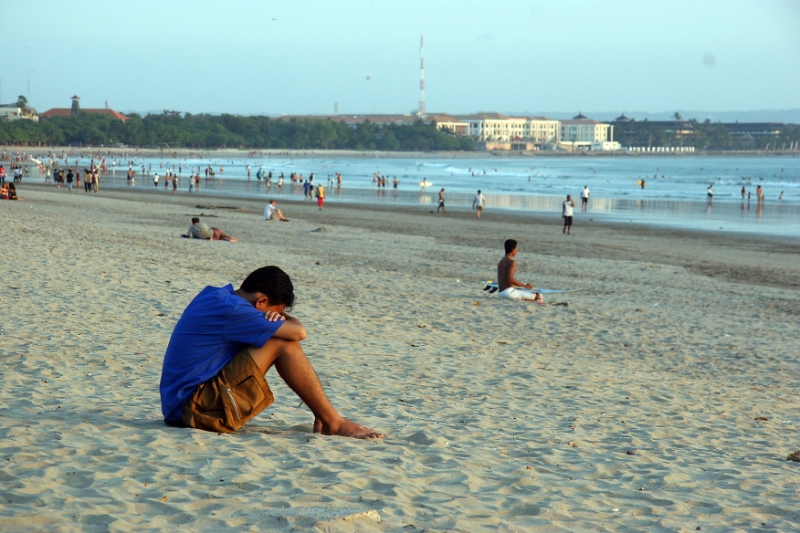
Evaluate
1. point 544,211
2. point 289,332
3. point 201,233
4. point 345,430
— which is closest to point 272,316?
point 289,332

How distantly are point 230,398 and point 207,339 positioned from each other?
0.35 meters

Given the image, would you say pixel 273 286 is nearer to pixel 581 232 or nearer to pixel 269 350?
pixel 269 350

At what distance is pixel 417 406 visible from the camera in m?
5.91

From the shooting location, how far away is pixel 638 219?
1270 inches

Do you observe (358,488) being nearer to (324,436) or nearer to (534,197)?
(324,436)

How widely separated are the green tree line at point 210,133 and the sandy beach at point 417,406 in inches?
5105

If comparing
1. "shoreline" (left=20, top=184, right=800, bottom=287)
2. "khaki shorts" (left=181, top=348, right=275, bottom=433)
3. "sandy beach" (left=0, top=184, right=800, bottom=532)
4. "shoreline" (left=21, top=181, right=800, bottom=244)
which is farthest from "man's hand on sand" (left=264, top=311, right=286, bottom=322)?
"shoreline" (left=21, top=181, right=800, bottom=244)

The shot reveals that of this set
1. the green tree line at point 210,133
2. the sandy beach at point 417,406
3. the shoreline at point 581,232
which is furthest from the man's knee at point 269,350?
the green tree line at point 210,133

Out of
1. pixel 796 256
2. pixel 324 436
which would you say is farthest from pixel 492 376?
pixel 796 256

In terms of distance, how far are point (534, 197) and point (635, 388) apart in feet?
140

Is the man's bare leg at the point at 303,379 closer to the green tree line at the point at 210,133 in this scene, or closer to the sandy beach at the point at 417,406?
the sandy beach at the point at 417,406

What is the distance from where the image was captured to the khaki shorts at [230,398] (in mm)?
4352

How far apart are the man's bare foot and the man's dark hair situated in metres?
0.77

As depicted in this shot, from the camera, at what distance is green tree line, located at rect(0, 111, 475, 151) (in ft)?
458
